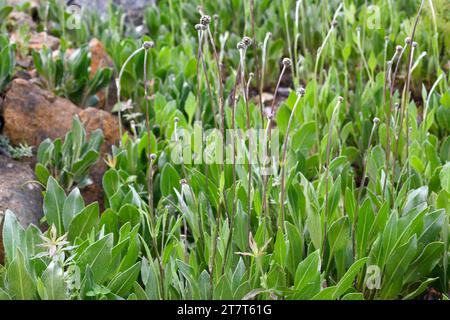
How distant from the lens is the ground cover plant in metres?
2.22

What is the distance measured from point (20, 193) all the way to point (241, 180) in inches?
35.1

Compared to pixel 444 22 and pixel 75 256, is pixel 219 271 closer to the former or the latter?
pixel 75 256

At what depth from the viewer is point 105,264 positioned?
2.25 meters

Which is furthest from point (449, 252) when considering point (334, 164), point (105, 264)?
point (105, 264)

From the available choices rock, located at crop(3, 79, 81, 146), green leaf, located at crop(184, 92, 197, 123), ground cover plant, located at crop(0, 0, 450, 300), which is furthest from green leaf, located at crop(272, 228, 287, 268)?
rock, located at crop(3, 79, 81, 146)

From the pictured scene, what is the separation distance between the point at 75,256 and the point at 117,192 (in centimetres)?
49

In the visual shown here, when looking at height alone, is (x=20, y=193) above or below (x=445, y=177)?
below

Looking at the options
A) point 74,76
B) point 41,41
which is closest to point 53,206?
point 74,76

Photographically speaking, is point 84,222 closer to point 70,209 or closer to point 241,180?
point 70,209

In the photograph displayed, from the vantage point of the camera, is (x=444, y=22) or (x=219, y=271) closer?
(x=219, y=271)

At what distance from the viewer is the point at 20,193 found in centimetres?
297

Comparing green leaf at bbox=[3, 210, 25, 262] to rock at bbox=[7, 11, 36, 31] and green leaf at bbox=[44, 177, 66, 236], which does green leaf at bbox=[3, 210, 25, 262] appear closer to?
green leaf at bbox=[44, 177, 66, 236]

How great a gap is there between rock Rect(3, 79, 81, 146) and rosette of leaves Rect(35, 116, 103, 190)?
322 millimetres
